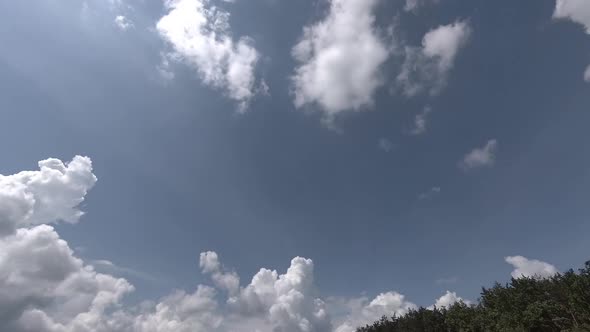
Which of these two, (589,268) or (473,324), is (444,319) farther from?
(589,268)

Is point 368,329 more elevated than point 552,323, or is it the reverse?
point 368,329

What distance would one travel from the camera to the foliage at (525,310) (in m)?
68.6

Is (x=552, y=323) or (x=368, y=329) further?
(x=368, y=329)

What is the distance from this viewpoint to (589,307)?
66.6 meters

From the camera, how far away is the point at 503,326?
7081 centimetres

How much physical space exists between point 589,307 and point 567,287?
6.20 meters

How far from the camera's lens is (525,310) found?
7456cm

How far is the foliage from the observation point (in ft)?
225

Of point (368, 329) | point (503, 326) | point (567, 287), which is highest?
point (368, 329)

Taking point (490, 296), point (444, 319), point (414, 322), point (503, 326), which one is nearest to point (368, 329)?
point (414, 322)

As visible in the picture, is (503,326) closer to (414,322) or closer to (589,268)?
(589,268)

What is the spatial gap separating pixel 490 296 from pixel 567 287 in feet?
55.4

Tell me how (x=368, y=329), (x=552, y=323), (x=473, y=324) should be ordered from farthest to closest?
1. (x=368, y=329)
2. (x=473, y=324)
3. (x=552, y=323)

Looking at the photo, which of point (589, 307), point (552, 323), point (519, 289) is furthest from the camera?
point (519, 289)
